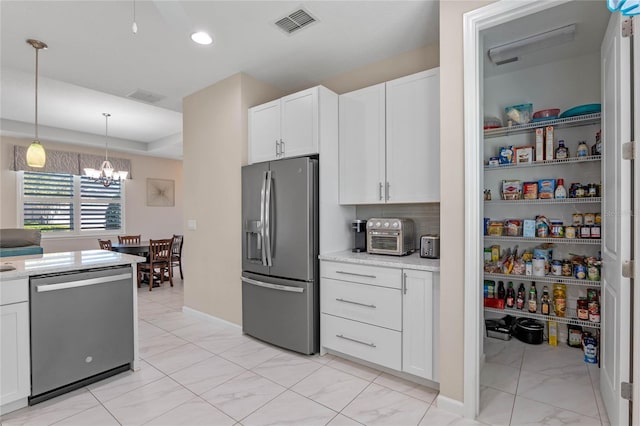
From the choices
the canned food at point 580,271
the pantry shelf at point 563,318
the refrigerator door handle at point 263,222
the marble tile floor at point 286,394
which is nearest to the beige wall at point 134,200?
the marble tile floor at point 286,394

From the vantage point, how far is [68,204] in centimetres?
627

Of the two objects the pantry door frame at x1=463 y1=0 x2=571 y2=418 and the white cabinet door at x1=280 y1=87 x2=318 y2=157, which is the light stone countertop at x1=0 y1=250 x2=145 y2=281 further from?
the pantry door frame at x1=463 y1=0 x2=571 y2=418

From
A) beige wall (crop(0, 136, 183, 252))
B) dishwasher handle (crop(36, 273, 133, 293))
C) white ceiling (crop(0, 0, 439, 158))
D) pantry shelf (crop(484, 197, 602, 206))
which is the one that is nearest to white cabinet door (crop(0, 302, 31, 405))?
dishwasher handle (crop(36, 273, 133, 293))

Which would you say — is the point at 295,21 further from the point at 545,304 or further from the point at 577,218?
the point at 545,304

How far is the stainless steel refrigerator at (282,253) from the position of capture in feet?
8.96

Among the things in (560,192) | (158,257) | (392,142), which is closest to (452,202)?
(392,142)

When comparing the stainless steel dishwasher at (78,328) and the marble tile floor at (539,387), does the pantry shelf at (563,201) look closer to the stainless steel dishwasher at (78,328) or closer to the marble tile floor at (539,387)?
the marble tile floor at (539,387)

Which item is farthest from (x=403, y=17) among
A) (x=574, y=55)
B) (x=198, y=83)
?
(x=198, y=83)

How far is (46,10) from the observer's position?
228cm

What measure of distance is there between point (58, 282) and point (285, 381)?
169 centimetres

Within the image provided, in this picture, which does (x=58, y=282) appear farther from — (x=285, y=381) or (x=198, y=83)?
(x=198, y=83)

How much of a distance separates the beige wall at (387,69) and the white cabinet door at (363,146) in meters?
0.39

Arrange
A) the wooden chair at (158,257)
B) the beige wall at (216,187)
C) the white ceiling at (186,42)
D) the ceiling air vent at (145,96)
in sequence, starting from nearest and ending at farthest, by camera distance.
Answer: the white ceiling at (186,42)
the beige wall at (216,187)
the ceiling air vent at (145,96)
the wooden chair at (158,257)

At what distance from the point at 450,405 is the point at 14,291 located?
9.06ft
